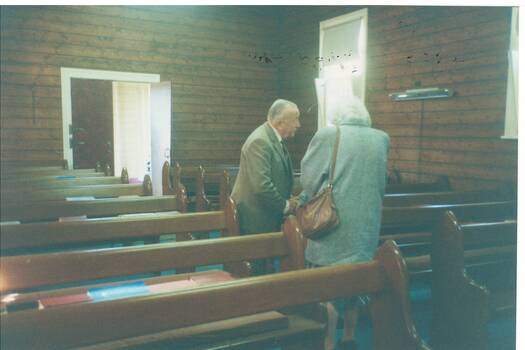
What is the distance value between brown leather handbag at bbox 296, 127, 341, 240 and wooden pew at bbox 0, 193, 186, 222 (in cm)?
93

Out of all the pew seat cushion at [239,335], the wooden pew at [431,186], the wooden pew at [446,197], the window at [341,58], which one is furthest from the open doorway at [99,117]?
the pew seat cushion at [239,335]

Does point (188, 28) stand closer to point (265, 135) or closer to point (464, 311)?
point (265, 135)

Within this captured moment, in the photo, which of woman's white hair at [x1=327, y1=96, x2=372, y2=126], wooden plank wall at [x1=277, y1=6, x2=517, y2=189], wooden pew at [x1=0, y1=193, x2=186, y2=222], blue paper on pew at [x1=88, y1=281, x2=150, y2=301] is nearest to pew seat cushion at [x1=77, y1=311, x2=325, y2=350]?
blue paper on pew at [x1=88, y1=281, x2=150, y2=301]

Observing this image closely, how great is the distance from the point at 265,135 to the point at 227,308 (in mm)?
1569

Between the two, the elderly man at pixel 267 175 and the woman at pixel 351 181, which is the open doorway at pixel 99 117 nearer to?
the elderly man at pixel 267 175

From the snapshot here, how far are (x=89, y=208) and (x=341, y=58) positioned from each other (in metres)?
4.41

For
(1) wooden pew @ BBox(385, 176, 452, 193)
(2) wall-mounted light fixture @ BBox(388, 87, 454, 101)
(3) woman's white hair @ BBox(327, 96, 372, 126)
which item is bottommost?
(1) wooden pew @ BBox(385, 176, 452, 193)

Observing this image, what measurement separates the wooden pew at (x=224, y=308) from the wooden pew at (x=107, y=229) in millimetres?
585

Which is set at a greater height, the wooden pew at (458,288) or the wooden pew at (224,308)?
the wooden pew at (224,308)

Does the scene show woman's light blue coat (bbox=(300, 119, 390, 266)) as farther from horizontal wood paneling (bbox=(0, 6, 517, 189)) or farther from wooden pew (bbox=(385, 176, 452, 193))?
horizontal wood paneling (bbox=(0, 6, 517, 189))

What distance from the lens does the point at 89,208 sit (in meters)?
2.57

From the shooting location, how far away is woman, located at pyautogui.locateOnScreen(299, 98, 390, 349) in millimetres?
2021

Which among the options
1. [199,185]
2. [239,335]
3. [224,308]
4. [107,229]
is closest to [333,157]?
[239,335]

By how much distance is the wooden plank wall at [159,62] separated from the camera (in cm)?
607
